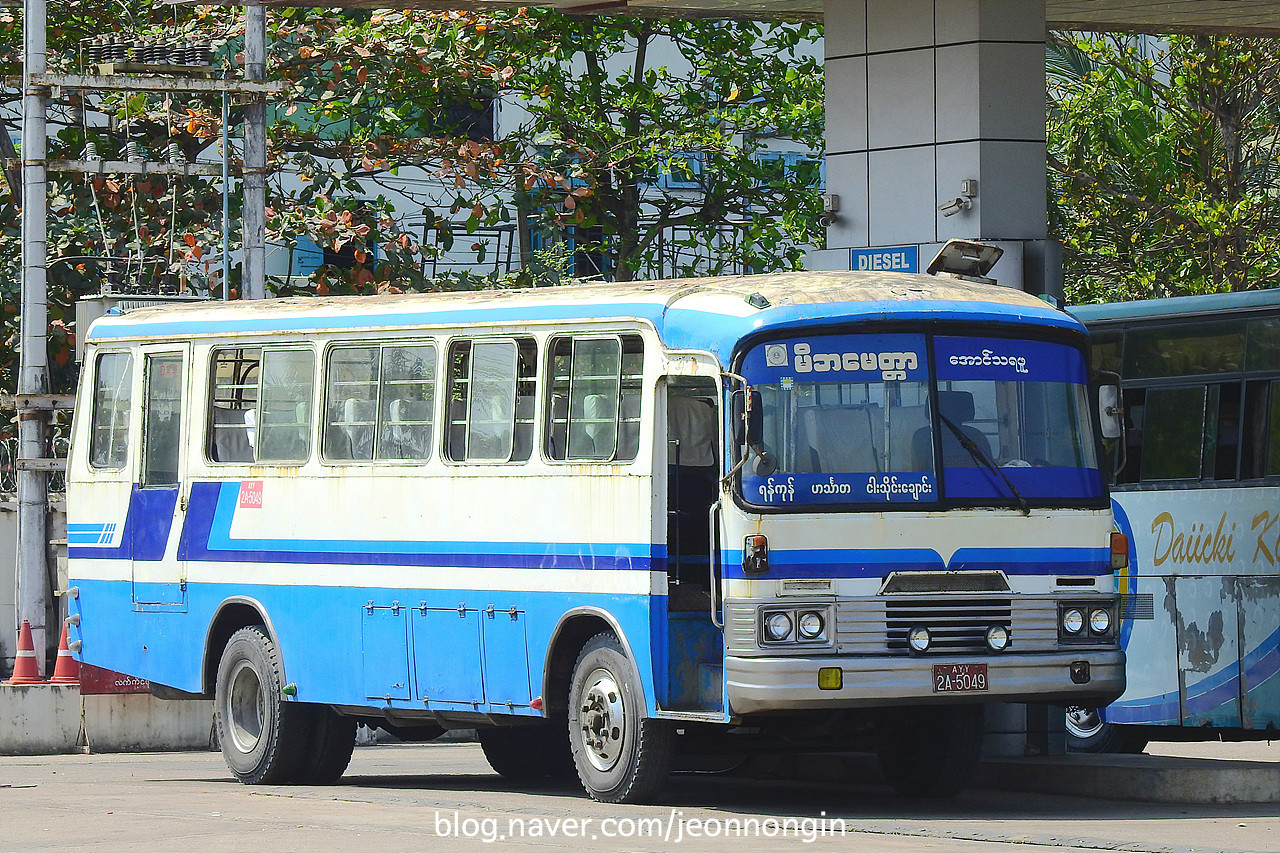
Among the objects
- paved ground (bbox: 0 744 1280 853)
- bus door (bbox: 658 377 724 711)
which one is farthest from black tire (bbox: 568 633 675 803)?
bus door (bbox: 658 377 724 711)

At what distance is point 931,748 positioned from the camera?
13.6 metres

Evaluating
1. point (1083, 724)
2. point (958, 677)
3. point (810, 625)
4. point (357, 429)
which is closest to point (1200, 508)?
point (1083, 724)

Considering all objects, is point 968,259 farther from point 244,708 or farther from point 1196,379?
point 244,708

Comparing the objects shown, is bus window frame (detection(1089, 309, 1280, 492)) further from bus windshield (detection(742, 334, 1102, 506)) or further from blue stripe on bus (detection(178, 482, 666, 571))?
blue stripe on bus (detection(178, 482, 666, 571))

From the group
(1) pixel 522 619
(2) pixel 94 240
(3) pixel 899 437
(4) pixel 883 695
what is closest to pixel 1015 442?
(3) pixel 899 437

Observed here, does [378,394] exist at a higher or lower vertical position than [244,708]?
higher

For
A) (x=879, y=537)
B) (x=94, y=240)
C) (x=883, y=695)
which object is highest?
(x=94, y=240)

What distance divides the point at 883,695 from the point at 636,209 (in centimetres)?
1993

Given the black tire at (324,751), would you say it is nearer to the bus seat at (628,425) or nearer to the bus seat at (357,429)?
the bus seat at (357,429)

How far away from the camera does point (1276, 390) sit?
54.1ft

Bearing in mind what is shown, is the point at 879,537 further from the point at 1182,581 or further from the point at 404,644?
the point at 1182,581

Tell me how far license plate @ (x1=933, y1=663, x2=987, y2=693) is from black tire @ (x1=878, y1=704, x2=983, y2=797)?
3.45ft

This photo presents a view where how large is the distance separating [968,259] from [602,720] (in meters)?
3.61

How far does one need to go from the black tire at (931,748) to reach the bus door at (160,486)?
15.8ft
